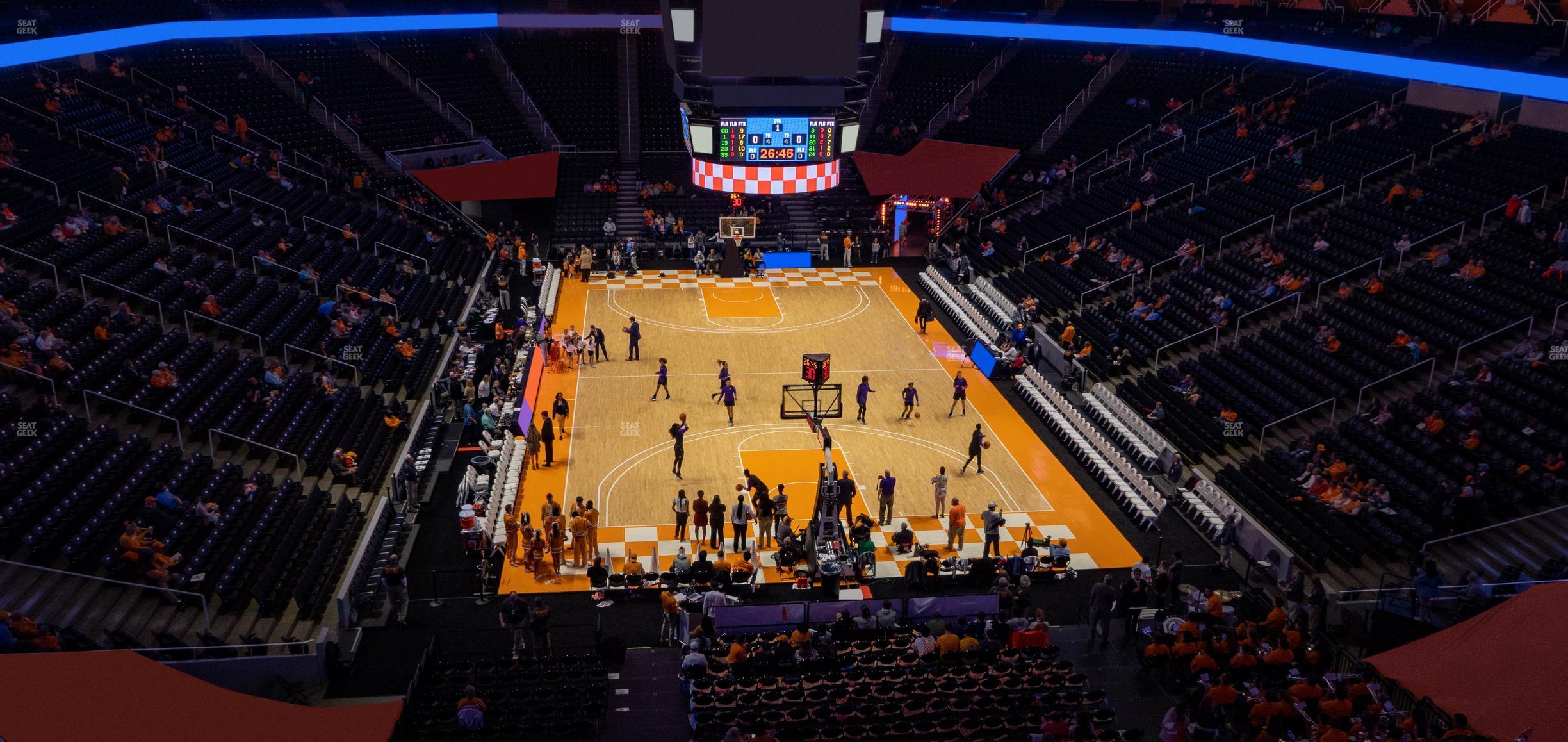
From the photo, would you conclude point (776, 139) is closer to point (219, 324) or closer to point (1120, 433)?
point (1120, 433)

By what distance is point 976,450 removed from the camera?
23.4 m

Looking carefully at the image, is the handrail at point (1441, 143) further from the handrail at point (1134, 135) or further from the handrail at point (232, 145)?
the handrail at point (232, 145)

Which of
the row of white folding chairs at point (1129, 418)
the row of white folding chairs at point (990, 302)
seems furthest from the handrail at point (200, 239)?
the row of white folding chairs at point (1129, 418)

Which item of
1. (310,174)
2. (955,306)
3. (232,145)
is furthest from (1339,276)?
(232,145)

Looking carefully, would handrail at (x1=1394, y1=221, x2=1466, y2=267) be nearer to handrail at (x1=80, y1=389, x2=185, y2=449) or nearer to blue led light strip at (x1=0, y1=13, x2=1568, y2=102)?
blue led light strip at (x1=0, y1=13, x2=1568, y2=102)

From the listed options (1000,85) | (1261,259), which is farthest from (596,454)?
(1000,85)

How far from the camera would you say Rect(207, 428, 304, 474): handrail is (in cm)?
2011

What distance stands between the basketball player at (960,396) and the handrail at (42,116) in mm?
22264

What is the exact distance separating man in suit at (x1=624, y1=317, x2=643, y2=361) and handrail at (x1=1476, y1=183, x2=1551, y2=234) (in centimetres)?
1982

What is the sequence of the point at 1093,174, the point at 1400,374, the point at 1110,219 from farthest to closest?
1. the point at 1093,174
2. the point at 1110,219
3. the point at 1400,374

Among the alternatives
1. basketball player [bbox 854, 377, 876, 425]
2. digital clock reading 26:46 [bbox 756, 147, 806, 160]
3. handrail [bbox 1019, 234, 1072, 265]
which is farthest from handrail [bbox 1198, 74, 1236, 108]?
digital clock reading 26:46 [bbox 756, 147, 806, 160]

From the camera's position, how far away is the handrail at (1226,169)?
112 ft

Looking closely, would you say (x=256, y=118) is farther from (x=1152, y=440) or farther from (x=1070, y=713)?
(x=1070, y=713)

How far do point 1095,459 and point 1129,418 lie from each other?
2.08 m
